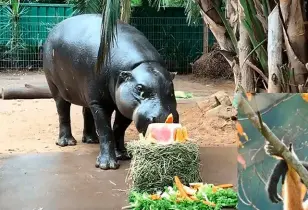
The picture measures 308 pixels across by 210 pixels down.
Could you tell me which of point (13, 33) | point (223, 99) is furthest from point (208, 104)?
point (13, 33)

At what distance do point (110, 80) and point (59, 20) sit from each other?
10178 millimetres

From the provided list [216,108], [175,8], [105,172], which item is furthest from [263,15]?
[175,8]

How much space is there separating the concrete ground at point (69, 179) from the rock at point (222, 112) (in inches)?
57.8

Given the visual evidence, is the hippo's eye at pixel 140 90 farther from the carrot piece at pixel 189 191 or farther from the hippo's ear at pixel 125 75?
the carrot piece at pixel 189 191

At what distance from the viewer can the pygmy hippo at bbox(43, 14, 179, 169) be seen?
4750 mm

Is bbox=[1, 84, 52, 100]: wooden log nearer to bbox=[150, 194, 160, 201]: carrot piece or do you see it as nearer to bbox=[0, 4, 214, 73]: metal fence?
bbox=[0, 4, 214, 73]: metal fence

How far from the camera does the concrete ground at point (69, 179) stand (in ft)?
12.9

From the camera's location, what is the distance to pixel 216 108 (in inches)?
298

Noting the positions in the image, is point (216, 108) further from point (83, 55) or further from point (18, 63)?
point (18, 63)

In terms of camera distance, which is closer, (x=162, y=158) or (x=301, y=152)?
(x=301, y=152)

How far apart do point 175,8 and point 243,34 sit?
453 inches

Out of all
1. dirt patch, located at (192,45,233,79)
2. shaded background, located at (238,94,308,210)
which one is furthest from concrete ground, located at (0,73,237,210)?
dirt patch, located at (192,45,233,79)

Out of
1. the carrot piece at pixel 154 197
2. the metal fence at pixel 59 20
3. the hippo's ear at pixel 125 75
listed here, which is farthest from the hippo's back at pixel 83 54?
the metal fence at pixel 59 20

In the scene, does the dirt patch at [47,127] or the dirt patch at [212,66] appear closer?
the dirt patch at [47,127]
